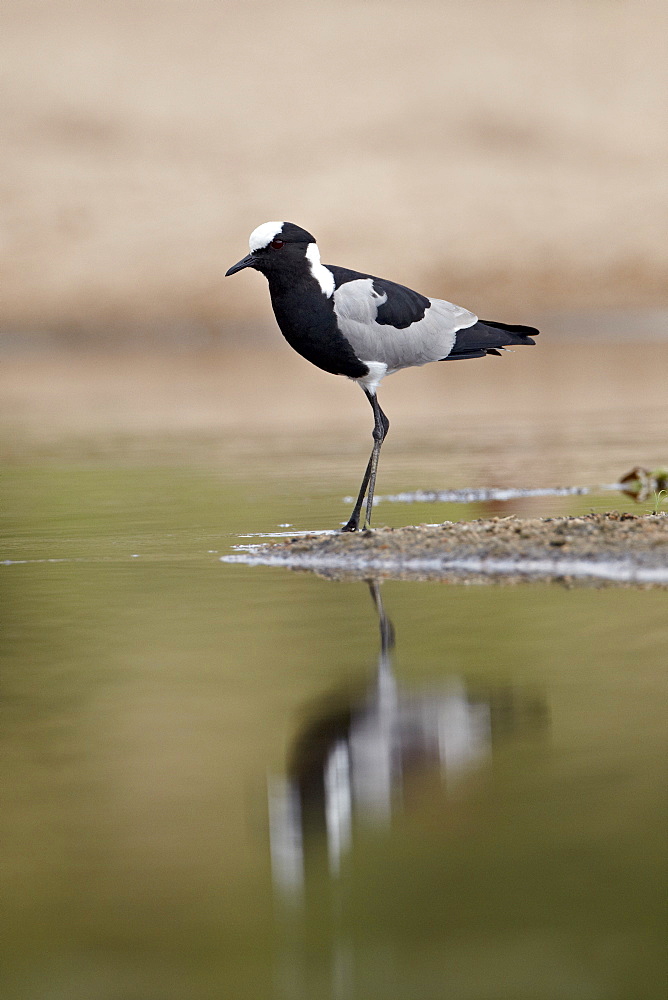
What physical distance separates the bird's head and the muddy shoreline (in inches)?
69.4

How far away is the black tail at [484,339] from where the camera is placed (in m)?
11.1

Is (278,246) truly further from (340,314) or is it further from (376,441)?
(376,441)

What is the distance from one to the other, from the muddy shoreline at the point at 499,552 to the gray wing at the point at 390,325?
1.27 metres

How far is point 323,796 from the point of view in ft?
15.5

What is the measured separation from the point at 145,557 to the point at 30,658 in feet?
10.4

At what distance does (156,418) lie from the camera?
2559 centimetres

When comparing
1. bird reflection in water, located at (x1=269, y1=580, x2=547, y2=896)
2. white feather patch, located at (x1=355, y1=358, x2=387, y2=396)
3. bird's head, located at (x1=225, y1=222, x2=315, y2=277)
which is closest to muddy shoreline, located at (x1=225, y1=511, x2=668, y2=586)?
white feather patch, located at (x1=355, y1=358, x2=387, y2=396)

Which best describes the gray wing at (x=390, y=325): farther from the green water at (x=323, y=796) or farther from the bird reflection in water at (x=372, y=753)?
the bird reflection in water at (x=372, y=753)

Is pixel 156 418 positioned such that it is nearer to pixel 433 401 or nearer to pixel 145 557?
pixel 433 401

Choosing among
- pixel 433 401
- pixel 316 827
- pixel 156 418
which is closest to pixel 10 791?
pixel 316 827

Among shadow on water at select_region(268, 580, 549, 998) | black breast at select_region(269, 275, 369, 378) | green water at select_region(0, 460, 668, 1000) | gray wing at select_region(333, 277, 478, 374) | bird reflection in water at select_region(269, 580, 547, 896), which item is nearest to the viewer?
green water at select_region(0, 460, 668, 1000)

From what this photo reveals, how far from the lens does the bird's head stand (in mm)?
10039

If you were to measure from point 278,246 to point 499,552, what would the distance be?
2626 mm

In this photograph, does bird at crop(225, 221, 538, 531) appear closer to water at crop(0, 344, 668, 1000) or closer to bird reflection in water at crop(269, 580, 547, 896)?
water at crop(0, 344, 668, 1000)
